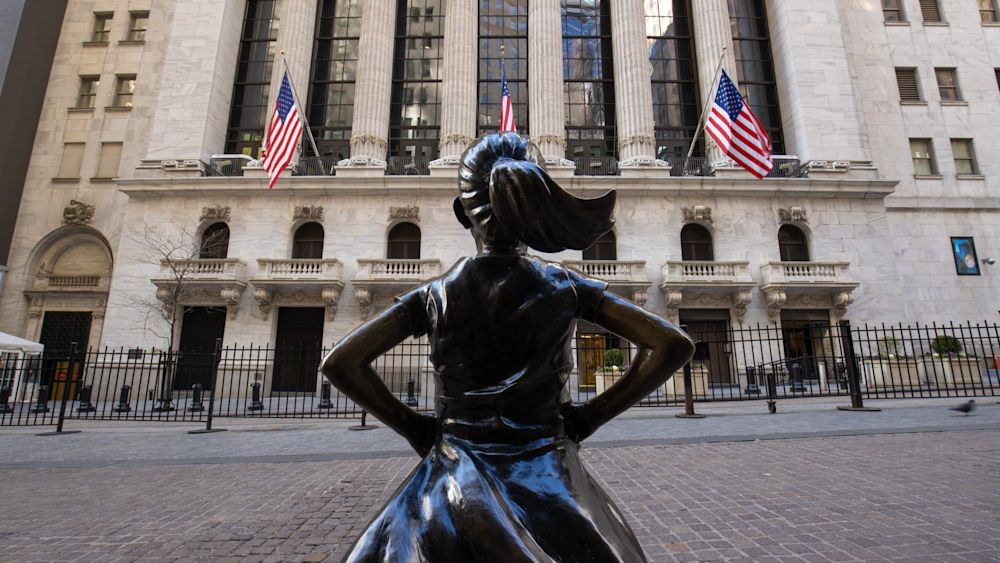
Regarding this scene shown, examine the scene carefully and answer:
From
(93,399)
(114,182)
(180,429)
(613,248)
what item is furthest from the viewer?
(114,182)

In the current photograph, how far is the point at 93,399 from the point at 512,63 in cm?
2411

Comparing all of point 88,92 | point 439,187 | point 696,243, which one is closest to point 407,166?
point 439,187

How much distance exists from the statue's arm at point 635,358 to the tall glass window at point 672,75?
24.1 meters

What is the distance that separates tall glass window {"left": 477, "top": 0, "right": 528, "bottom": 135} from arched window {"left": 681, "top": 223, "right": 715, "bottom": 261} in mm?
9393

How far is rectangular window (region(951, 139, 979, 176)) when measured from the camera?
2286 centimetres

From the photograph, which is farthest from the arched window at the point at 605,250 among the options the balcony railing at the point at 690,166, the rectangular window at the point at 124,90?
the rectangular window at the point at 124,90

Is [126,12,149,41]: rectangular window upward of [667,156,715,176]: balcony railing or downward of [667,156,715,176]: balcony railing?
upward

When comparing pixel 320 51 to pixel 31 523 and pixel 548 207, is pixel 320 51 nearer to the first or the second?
pixel 31 523

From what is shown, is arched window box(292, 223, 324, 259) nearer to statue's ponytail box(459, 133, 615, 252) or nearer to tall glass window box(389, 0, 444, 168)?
tall glass window box(389, 0, 444, 168)

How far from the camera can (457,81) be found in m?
22.0

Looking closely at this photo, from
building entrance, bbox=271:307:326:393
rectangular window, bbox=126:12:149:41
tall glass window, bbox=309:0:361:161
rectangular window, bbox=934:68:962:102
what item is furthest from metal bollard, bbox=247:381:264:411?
rectangular window, bbox=934:68:962:102

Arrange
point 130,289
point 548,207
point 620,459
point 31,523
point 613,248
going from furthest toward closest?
point 613,248 < point 130,289 < point 620,459 < point 31,523 < point 548,207

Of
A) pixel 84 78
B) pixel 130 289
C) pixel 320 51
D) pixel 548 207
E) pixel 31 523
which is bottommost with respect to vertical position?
pixel 31 523

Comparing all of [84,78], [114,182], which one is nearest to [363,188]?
[114,182]
